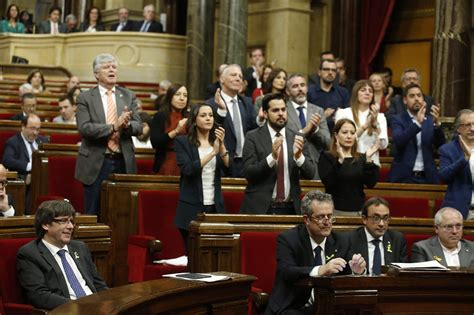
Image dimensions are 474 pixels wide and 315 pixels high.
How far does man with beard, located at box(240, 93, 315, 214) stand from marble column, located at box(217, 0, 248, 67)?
21.0 ft

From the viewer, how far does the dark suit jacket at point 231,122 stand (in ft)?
23.9

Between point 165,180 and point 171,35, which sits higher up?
point 171,35

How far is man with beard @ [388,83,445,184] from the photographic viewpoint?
7496mm

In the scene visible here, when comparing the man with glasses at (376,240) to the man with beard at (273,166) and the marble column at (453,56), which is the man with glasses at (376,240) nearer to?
the man with beard at (273,166)

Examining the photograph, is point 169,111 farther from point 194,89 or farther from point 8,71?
point 8,71

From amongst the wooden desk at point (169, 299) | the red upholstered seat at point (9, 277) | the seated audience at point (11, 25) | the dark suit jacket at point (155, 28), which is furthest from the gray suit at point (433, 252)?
the seated audience at point (11, 25)

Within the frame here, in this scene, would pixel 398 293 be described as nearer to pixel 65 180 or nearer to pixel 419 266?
pixel 419 266

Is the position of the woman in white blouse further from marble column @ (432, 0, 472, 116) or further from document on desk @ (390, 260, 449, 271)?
document on desk @ (390, 260, 449, 271)

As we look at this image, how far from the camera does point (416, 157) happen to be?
762 cm

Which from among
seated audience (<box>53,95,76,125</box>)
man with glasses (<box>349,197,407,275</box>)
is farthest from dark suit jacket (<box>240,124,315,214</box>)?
seated audience (<box>53,95,76,125</box>)

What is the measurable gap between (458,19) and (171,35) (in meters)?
6.72

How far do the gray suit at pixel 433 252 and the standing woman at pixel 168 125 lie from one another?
6.43 feet

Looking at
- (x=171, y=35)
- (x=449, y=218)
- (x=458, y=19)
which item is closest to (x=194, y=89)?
Result: (x=171, y=35)

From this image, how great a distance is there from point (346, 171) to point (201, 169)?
35.2 inches
